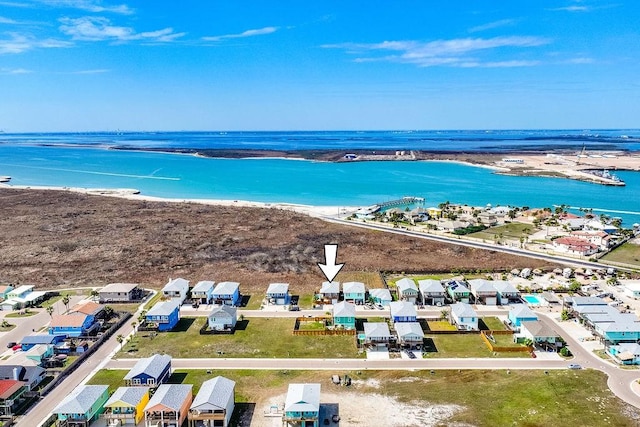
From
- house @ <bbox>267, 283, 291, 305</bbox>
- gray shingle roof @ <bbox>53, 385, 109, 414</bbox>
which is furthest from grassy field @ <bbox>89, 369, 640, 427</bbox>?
house @ <bbox>267, 283, 291, 305</bbox>

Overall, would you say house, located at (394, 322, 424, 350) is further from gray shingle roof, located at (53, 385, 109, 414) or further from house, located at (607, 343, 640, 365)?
gray shingle roof, located at (53, 385, 109, 414)

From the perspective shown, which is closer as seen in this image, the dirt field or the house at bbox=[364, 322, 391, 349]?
the house at bbox=[364, 322, 391, 349]

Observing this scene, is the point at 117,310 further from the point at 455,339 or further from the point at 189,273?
the point at 455,339

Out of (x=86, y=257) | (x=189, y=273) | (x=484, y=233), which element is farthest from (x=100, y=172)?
(x=484, y=233)

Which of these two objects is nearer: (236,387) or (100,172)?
(236,387)

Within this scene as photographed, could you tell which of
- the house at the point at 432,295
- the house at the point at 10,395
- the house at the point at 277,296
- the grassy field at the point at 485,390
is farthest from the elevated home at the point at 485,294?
the house at the point at 10,395

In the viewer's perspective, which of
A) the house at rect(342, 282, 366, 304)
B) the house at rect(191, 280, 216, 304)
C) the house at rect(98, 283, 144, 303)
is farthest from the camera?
the house at rect(98, 283, 144, 303)

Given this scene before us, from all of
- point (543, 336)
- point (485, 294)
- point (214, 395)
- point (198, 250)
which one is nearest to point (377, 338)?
point (543, 336)
